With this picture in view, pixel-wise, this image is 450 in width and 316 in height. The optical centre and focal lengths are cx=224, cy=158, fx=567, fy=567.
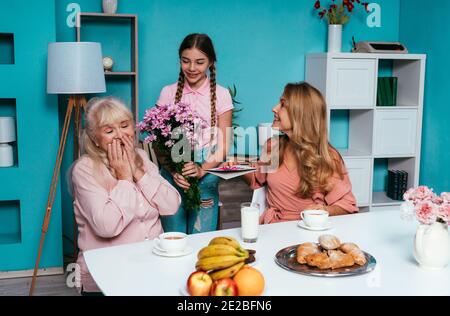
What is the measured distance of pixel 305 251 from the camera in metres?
1.75

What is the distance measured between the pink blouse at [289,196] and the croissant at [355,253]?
764 mm

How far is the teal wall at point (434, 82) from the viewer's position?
159 inches

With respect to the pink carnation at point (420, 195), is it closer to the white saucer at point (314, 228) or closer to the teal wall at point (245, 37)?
the white saucer at point (314, 228)

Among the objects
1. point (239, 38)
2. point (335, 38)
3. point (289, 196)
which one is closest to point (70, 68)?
point (239, 38)

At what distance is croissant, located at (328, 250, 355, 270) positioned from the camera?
1.67m

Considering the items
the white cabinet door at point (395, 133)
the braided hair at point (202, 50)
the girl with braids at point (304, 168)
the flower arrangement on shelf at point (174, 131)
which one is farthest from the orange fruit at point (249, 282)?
the white cabinet door at point (395, 133)

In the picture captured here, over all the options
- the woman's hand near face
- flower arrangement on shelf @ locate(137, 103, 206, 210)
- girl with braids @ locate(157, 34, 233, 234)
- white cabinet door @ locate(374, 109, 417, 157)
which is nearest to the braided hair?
girl with braids @ locate(157, 34, 233, 234)

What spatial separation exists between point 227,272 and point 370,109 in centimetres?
309

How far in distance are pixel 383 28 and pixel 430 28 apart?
0.46 m

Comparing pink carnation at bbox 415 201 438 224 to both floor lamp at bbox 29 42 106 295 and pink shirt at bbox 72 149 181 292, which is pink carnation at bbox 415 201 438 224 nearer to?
pink shirt at bbox 72 149 181 292

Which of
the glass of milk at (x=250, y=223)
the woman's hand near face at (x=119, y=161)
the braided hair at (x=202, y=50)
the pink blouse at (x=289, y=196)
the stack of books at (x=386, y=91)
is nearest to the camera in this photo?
the glass of milk at (x=250, y=223)

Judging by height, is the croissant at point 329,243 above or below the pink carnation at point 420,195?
below

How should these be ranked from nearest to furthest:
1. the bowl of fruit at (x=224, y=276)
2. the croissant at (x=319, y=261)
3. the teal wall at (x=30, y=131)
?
the bowl of fruit at (x=224, y=276) < the croissant at (x=319, y=261) < the teal wall at (x=30, y=131)

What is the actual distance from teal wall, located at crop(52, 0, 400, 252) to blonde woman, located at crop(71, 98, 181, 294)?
1695mm
